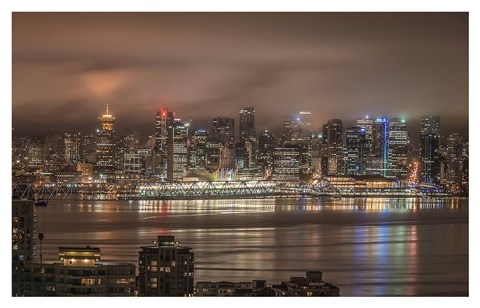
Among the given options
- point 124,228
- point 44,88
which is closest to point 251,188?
point 124,228

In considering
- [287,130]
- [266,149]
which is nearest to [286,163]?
[266,149]

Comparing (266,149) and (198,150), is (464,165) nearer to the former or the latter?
(266,149)

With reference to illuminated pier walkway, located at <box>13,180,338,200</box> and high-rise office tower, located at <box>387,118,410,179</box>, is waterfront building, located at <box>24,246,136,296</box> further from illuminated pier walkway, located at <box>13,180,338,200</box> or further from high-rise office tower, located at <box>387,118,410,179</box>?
illuminated pier walkway, located at <box>13,180,338,200</box>

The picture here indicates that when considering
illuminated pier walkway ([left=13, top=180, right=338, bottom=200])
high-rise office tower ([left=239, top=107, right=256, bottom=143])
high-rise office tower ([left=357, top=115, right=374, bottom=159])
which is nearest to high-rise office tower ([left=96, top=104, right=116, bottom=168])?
illuminated pier walkway ([left=13, top=180, right=338, bottom=200])

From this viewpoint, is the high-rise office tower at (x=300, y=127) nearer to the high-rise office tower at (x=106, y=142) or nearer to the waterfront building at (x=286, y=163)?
the waterfront building at (x=286, y=163)

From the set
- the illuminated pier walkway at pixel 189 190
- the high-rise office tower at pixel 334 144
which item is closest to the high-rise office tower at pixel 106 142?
the illuminated pier walkway at pixel 189 190

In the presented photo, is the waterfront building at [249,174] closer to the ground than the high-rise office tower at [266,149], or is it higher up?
closer to the ground
